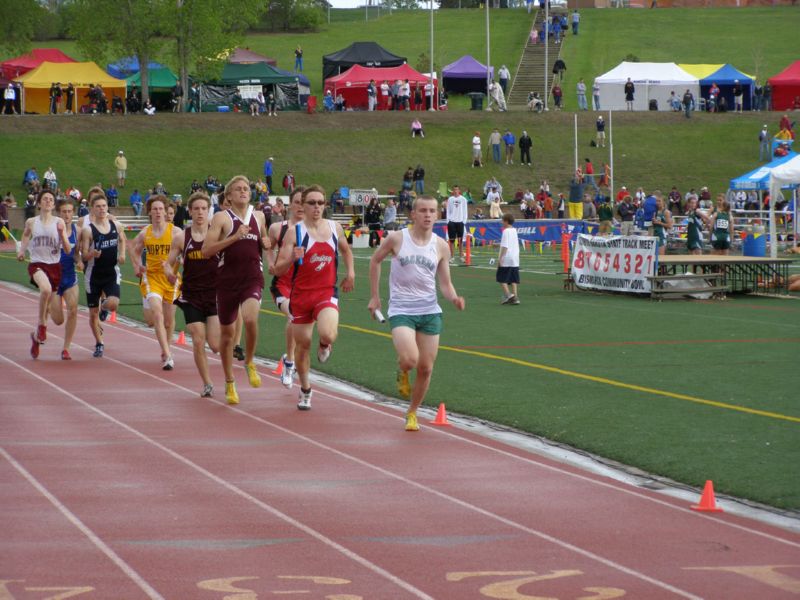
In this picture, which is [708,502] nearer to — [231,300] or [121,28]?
[231,300]

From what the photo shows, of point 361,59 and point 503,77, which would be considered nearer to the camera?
point 503,77

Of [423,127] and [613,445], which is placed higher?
[423,127]

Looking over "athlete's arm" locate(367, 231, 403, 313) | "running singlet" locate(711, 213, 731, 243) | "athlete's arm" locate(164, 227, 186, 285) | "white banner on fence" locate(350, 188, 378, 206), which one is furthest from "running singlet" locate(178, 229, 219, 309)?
"white banner on fence" locate(350, 188, 378, 206)

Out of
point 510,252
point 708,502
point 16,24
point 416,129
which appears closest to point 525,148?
point 416,129

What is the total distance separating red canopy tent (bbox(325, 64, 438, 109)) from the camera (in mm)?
67438

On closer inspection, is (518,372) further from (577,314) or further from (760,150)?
(760,150)

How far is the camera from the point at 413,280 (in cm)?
1143

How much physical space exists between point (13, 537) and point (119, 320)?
577 inches

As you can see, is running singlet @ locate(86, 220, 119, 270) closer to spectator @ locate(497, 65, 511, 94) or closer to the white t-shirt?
the white t-shirt

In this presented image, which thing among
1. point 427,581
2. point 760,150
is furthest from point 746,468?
point 760,150

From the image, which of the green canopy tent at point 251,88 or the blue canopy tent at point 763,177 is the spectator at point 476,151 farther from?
the blue canopy tent at point 763,177

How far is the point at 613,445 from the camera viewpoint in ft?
35.7

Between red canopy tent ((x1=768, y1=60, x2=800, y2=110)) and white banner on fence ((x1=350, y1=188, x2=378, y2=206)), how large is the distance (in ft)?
95.5

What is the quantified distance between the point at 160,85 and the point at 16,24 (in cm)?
1403
